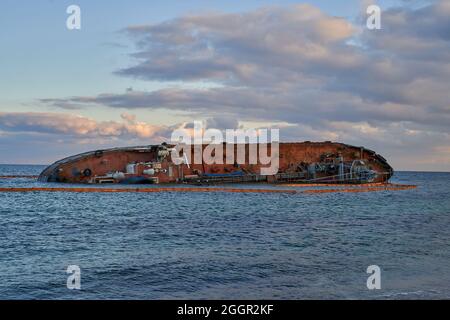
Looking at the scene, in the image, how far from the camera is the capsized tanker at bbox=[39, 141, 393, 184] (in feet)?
264

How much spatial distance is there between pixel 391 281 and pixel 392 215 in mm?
26305

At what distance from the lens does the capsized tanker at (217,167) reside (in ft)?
264

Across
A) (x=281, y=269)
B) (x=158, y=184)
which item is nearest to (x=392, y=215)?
(x=281, y=269)

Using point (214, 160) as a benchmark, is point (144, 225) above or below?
below

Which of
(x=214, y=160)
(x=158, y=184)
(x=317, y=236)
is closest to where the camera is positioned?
(x=317, y=236)

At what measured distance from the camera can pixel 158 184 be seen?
7912 centimetres

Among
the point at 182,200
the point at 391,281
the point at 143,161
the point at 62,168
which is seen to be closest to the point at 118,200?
the point at 182,200

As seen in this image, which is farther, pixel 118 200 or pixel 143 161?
pixel 143 161

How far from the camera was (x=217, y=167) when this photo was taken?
8362cm
